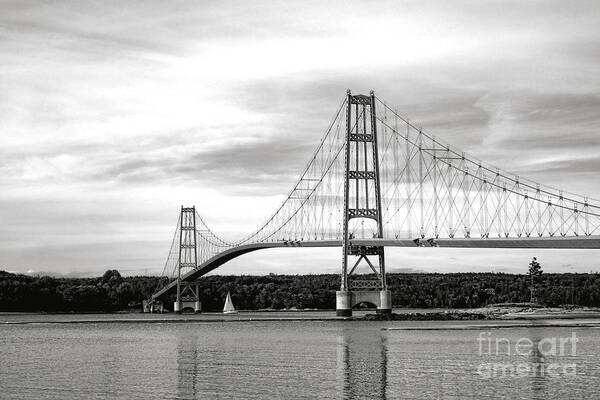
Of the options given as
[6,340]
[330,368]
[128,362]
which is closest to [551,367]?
[330,368]

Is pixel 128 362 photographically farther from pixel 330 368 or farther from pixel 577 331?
pixel 577 331

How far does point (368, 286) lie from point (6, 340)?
86.3 feet

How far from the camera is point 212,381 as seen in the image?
28.7 metres

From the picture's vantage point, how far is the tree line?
11238 cm

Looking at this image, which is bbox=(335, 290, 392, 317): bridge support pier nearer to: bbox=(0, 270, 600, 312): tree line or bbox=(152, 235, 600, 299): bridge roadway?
bbox=(152, 235, 600, 299): bridge roadway

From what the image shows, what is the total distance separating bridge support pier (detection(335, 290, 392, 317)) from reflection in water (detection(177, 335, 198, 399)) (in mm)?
19753

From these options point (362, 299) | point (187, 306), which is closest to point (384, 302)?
point (362, 299)

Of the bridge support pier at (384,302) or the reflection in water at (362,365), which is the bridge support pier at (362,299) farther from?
the reflection in water at (362,365)

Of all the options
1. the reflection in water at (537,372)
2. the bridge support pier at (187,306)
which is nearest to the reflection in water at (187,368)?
the reflection in water at (537,372)

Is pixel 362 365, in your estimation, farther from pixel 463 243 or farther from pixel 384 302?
pixel 384 302

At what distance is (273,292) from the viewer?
127 metres

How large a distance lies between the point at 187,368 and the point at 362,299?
3700 cm

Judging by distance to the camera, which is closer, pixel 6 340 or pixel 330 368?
pixel 330 368

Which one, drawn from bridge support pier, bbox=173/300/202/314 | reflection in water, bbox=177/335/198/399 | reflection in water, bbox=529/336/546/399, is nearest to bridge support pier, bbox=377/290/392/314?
reflection in water, bbox=177/335/198/399
